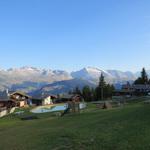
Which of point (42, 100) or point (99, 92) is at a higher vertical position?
point (99, 92)

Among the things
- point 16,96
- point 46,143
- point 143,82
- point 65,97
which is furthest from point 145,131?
point 143,82

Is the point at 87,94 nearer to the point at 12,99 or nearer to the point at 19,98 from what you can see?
the point at 19,98

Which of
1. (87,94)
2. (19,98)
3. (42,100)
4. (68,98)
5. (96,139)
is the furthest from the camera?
(87,94)

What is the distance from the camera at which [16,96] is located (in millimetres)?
125188

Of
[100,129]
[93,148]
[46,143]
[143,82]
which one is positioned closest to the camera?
[93,148]

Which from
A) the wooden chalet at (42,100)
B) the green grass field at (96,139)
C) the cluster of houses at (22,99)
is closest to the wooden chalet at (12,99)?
the cluster of houses at (22,99)

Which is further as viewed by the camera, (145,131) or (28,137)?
(28,137)

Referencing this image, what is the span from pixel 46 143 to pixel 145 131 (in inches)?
300

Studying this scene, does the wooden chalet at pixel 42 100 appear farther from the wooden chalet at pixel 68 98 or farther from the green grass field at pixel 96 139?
the green grass field at pixel 96 139

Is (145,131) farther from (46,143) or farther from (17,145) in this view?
(17,145)

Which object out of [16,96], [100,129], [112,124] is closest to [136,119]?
[112,124]

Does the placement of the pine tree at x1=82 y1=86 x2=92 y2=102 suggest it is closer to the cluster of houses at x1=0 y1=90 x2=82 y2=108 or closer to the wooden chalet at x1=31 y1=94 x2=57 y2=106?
the cluster of houses at x1=0 y1=90 x2=82 y2=108

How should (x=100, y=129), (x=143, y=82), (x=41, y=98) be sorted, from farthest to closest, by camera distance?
(x=143, y=82), (x=41, y=98), (x=100, y=129)

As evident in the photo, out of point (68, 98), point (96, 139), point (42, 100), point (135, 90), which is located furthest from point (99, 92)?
point (96, 139)
